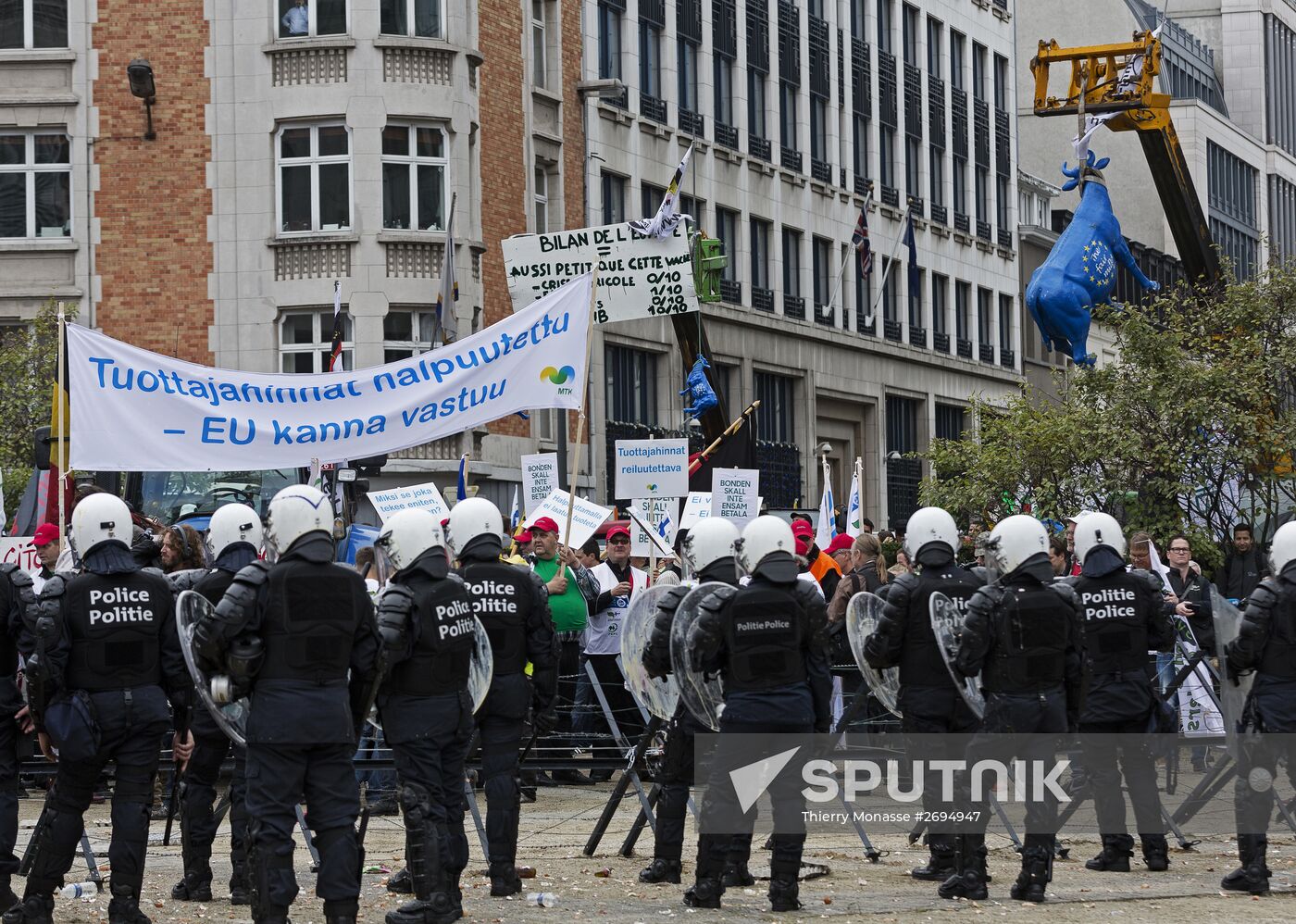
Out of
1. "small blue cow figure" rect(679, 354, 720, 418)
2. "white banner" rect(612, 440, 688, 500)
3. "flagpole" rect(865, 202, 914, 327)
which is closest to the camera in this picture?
"white banner" rect(612, 440, 688, 500)

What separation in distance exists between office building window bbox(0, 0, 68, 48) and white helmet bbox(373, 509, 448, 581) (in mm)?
26161

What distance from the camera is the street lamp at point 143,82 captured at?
34312 millimetres

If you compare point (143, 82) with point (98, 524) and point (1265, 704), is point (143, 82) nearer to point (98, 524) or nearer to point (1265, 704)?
point (98, 524)

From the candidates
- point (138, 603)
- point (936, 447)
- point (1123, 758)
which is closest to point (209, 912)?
point (138, 603)

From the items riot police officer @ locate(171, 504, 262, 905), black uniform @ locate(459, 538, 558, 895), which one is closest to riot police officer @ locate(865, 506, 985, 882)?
black uniform @ locate(459, 538, 558, 895)

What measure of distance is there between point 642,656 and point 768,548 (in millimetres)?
1269

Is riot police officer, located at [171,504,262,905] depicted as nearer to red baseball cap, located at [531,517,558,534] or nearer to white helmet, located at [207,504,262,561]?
white helmet, located at [207,504,262,561]

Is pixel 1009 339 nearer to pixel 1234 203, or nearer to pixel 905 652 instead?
pixel 1234 203

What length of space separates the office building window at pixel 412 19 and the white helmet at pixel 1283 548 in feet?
81.6

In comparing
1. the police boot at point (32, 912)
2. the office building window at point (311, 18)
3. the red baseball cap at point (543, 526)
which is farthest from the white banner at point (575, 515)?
the office building window at point (311, 18)

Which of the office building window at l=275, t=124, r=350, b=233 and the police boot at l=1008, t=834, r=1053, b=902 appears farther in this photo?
the office building window at l=275, t=124, r=350, b=233

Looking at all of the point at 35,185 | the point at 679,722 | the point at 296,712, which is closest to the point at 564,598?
the point at 679,722

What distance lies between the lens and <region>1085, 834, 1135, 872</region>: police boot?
13094 millimetres

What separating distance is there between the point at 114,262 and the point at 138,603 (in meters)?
25.5
